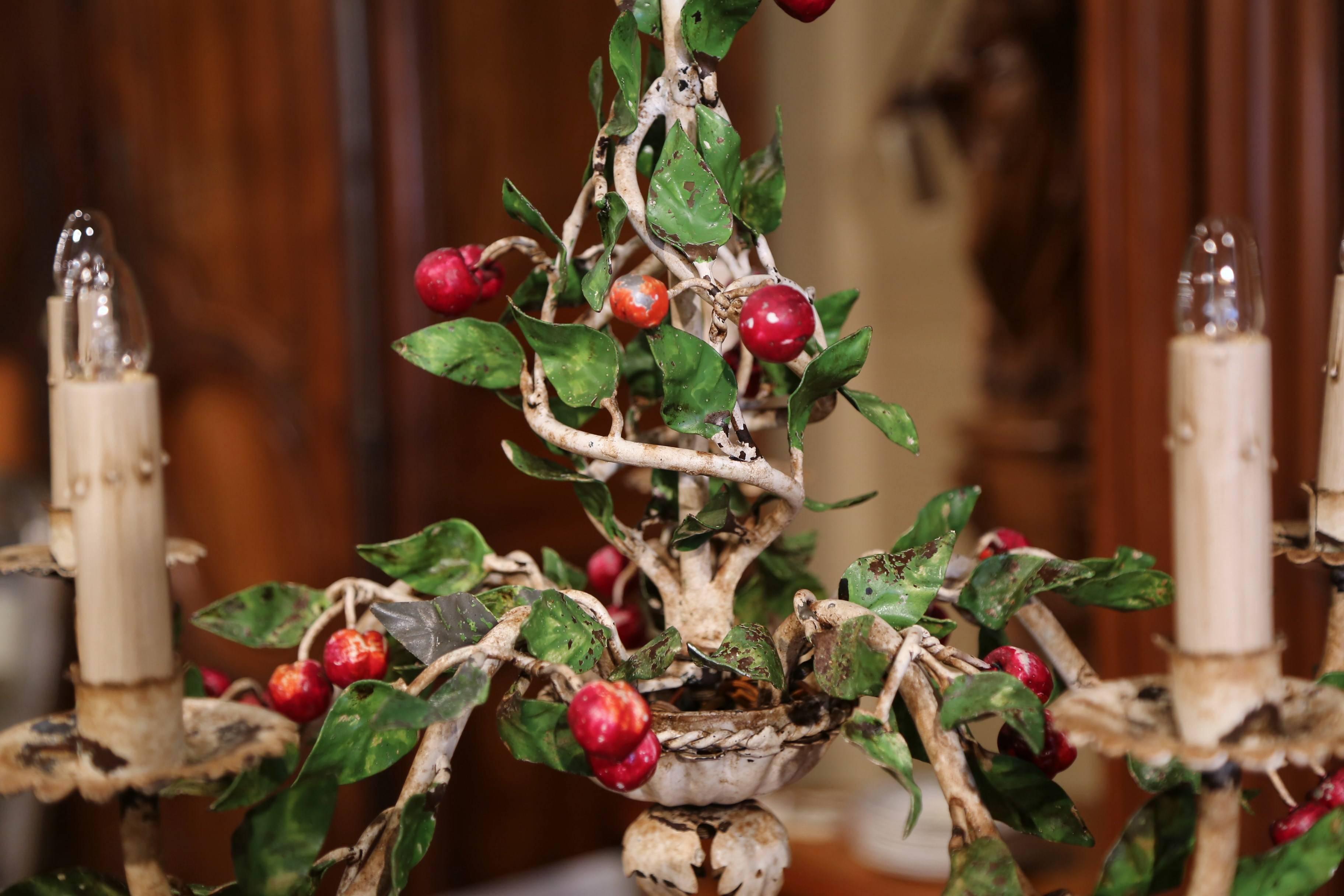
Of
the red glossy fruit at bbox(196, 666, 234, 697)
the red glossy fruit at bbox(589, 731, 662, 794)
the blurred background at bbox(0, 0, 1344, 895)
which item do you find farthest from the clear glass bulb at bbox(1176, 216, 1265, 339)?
the blurred background at bbox(0, 0, 1344, 895)

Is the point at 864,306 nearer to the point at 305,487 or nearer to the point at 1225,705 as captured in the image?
the point at 305,487

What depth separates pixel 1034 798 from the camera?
38cm

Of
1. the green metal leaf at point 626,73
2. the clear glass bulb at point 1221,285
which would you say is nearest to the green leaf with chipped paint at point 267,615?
the green metal leaf at point 626,73

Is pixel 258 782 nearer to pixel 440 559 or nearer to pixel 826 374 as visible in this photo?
pixel 440 559

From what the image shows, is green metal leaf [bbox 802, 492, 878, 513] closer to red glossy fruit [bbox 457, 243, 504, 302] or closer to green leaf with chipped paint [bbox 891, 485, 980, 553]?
green leaf with chipped paint [bbox 891, 485, 980, 553]

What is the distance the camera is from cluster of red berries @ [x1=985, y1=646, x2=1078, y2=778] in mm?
396

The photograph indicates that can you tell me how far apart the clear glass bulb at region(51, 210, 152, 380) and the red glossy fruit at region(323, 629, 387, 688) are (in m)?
0.12

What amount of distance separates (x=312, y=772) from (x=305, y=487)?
57.6 inches

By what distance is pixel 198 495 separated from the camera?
1.99 metres

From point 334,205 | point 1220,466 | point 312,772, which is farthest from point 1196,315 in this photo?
point 334,205

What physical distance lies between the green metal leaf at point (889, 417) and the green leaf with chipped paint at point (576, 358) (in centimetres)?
9

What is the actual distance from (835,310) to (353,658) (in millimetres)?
261

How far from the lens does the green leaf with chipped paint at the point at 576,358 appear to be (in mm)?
406

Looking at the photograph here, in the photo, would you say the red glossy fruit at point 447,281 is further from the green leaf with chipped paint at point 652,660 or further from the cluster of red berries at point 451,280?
the green leaf with chipped paint at point 652,660
